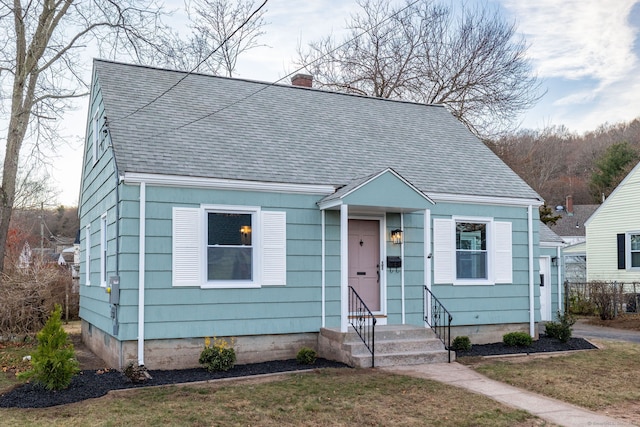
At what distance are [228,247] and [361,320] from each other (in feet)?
9.27

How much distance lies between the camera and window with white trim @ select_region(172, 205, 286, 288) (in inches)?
387

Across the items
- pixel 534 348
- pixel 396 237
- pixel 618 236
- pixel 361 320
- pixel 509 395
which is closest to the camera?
pixel 509 395

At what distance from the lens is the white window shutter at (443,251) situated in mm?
11883

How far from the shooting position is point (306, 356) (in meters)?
9.99

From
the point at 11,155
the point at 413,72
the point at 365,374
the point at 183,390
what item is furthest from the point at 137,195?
the point at 413,72

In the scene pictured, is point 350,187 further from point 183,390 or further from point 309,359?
point 183,390

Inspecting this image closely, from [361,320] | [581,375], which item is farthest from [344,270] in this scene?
[581,375]

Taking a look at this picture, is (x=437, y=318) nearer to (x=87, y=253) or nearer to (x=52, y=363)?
(x=52, y=363)

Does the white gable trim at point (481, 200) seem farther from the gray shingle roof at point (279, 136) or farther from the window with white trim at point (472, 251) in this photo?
the window with white trim at point (472, 251)

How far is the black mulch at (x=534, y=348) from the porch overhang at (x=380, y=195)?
3067 millimetres

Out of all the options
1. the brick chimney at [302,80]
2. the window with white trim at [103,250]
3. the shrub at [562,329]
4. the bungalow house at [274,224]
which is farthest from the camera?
the brick chimney at [302,80]

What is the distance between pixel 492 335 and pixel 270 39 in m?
17.2

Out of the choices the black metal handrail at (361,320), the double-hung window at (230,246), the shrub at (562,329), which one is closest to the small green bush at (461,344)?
the black metal handrail at (361,320)

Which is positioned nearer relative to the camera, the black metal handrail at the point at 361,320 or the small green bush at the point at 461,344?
the black metal handrail at the point at 361,320
